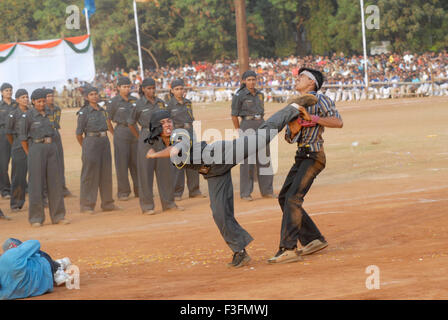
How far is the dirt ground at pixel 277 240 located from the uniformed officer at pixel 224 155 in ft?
1.43

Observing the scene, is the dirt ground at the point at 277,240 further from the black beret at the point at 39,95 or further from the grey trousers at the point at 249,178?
the black beret at the point at 39,95

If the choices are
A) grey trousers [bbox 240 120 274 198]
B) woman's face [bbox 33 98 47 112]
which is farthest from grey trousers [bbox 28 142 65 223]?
grey trousers [bbox 240 120 274 198]

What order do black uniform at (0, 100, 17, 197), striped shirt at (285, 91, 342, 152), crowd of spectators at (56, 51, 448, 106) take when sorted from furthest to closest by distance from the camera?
crowd of spectators at (56, 51, 448, 106)
black uniform at (0, 100, 17, 197)
striped shirt at (285, 91, 342, 152)

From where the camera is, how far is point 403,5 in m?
40.7

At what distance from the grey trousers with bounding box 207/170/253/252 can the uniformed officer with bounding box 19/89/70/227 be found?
16.2 feet

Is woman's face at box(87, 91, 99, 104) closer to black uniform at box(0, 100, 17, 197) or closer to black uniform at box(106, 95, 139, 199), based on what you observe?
black uniform at box(106, 95, 139, 199)

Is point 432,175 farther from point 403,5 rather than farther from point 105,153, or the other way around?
point 403,5

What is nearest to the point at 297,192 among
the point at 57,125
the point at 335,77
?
the point at 57,125

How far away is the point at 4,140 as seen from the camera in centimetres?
1566

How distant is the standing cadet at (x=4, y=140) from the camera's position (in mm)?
14930

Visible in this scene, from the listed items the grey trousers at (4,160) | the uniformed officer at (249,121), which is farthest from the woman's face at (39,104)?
the grey trousers at (4,160)

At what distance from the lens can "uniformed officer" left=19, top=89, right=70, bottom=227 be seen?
11750 mm

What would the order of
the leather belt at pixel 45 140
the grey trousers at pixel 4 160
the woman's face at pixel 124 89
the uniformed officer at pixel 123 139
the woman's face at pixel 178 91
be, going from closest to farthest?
the leather belt at pixel 45 140
the woman's face at pixel 178 91
the woman's face at pixel 124 89
the uniformed officer at pixel 123 139
the grey trousers at pixel 4 160

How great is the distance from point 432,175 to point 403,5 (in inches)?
1145
